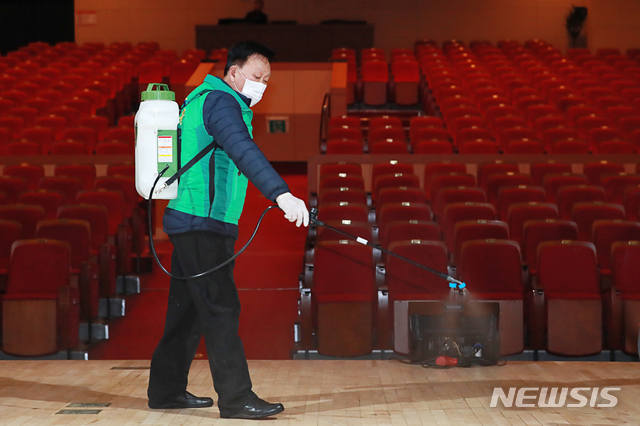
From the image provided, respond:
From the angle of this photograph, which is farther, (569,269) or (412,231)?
(412,231)

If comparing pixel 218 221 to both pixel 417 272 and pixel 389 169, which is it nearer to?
pixel 417 272

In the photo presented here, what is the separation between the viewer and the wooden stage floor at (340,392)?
2.30 meters

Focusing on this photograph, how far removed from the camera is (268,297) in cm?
513

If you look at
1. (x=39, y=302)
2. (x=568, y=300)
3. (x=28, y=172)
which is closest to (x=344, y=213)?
(x=568, y=300)

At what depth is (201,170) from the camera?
2.31 m

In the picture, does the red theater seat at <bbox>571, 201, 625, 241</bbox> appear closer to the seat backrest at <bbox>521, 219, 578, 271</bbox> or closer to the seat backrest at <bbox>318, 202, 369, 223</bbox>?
the seat backrest at <bbox>521, 219, 578, 271</bbox>

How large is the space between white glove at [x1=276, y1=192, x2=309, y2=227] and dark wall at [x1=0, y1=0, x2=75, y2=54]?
513 inches

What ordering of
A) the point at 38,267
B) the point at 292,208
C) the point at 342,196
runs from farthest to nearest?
the point at 342,196 < the point at 38,267 < the point at 292,208

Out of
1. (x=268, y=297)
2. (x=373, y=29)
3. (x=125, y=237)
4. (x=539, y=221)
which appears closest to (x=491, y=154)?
(x=539, y=221)

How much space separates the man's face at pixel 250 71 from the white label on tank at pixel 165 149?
0.95 feet

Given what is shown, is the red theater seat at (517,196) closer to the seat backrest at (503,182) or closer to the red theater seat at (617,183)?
the seat backrest at (503,182)

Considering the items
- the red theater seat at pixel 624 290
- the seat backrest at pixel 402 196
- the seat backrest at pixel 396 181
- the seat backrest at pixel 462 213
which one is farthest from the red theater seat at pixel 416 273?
the seat backrest at pixel 396 181

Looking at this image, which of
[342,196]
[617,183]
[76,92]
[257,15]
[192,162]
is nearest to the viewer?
[192,162]

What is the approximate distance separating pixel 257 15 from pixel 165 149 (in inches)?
428
